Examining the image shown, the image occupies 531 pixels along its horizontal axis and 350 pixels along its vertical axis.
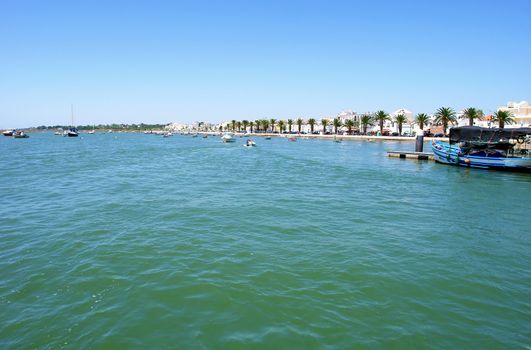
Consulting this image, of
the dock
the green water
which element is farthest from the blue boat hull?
the green water

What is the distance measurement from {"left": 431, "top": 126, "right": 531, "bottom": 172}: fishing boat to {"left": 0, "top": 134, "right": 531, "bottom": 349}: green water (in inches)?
906

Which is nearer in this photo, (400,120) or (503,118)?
(503,118)

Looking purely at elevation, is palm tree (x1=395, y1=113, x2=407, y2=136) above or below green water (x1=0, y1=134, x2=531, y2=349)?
above

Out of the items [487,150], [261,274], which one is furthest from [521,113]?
[261,274]

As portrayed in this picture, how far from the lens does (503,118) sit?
97000 millimetres

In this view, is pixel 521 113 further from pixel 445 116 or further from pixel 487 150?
pixel 487 150

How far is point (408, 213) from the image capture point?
19.7 meters

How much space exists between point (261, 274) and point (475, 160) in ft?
140

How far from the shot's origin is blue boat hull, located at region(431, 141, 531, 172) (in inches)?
1602

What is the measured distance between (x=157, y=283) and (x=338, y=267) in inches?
220

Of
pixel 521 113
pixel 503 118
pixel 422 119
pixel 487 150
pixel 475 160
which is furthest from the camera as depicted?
pixel 422 119

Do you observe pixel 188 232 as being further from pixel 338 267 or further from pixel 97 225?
pixel 338 267

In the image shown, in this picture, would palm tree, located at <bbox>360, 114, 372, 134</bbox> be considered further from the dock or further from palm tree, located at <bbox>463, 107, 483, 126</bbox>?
the dock

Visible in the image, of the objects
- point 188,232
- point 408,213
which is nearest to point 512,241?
point 408,213
